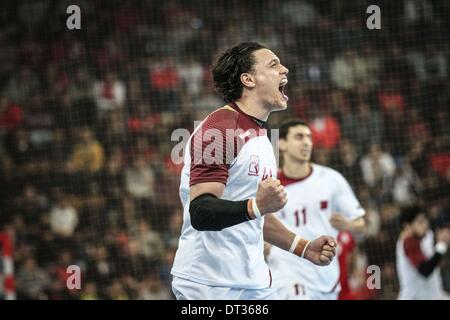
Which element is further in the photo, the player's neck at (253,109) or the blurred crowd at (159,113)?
the blurred crowd at (159,113)

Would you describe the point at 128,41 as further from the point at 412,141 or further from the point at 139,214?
the point at 412,141

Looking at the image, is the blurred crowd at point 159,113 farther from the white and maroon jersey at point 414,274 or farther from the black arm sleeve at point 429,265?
the black arm sleeve at point 429,265

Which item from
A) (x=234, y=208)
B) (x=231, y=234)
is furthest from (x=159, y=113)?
(x=234, y=208)

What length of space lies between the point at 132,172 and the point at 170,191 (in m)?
0.62

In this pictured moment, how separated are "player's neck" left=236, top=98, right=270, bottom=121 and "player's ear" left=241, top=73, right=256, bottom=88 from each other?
9cm

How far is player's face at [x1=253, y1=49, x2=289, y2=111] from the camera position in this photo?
5.12 metres

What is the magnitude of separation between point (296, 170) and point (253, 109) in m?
3.19

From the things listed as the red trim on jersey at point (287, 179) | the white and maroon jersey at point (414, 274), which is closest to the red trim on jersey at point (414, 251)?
the white and maroon jersey at point (414, 274)

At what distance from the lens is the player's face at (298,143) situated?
8109 millimetres

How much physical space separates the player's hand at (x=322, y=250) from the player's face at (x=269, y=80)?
824 mm

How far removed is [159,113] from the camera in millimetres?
12617

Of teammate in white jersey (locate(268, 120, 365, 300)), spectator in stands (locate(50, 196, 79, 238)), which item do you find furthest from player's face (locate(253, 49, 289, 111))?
spectator in stands (locate(50, 196, 79, 238))

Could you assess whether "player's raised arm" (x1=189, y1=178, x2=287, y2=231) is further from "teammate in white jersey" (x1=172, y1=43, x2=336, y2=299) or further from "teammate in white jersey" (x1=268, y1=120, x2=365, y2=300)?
"teammate in white jersey" (x1=268, y1=120, x2=365, y2=300)
